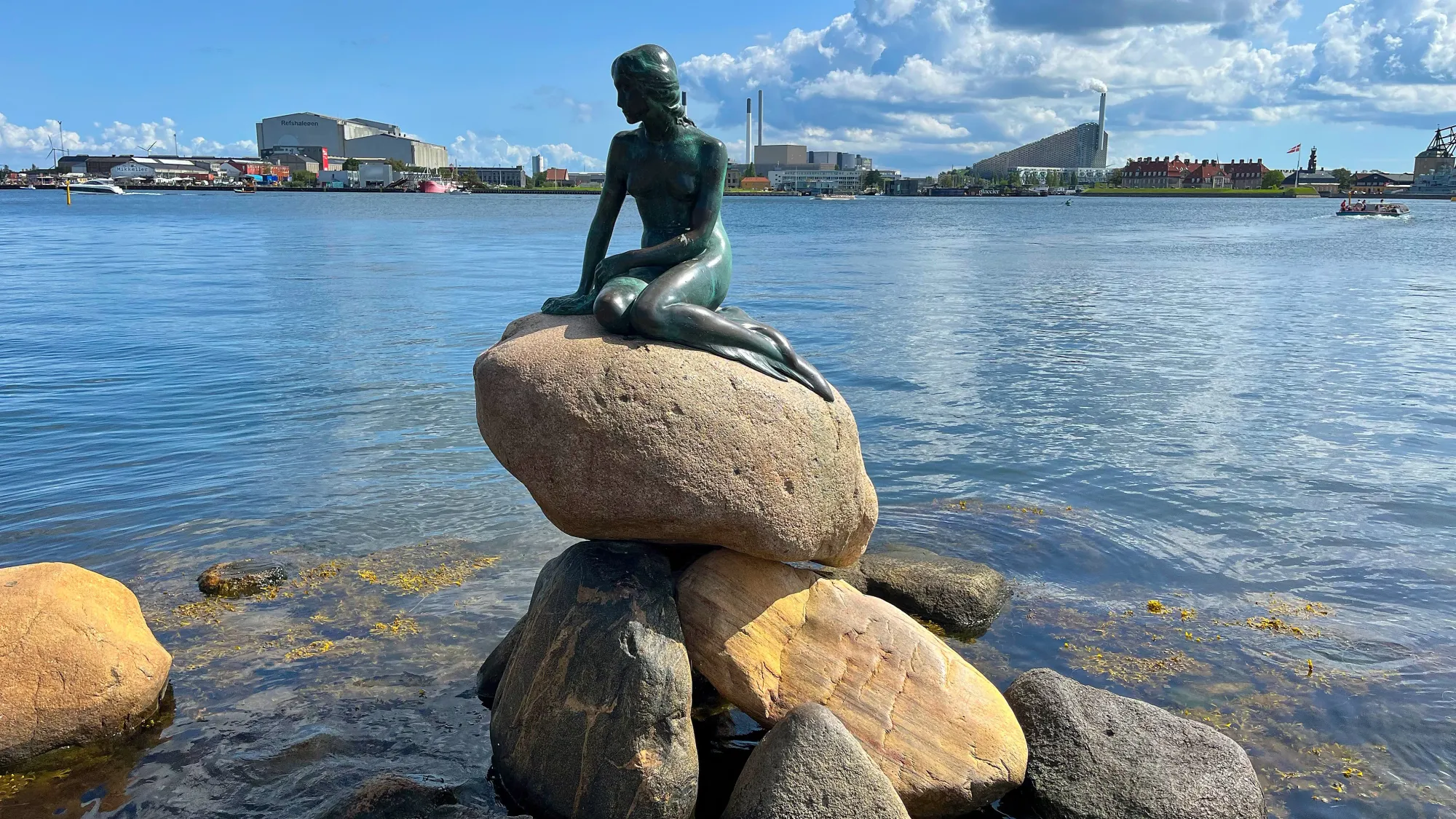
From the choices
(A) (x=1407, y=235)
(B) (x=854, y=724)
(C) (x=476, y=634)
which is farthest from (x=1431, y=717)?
(A) (x=1407, y=235)

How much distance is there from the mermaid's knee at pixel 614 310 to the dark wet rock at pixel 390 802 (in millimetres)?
3004

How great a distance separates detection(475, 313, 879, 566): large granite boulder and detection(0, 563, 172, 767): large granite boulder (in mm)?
3114

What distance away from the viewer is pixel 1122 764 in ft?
20.4

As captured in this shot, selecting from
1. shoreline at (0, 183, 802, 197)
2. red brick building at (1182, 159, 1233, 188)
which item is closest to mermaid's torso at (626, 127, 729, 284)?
shoreline at (0, 183, 802, 197)

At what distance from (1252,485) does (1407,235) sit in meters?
64.5

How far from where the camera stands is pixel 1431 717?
7.64 meters

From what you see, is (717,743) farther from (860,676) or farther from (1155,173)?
(1155,173)

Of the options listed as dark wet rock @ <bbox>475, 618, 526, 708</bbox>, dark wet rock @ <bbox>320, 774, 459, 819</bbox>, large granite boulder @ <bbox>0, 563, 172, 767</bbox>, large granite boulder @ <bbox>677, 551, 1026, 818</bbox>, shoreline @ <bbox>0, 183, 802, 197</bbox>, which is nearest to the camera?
dark wet rock @ <bbox>320, 774, 459, 819</bbox>

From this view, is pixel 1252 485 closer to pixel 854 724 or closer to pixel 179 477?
pixel 854 724

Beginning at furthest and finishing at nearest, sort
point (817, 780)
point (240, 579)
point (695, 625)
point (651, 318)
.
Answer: point (240, 579) < point (695, 625) < point (651, 318) < point (817, 780)

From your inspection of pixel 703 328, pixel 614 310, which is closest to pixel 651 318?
pixel 614 310

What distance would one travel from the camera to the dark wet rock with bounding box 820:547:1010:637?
8.88m

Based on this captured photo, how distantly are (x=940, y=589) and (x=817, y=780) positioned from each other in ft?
12.0

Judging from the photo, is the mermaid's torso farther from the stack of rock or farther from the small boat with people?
the small boat with people
